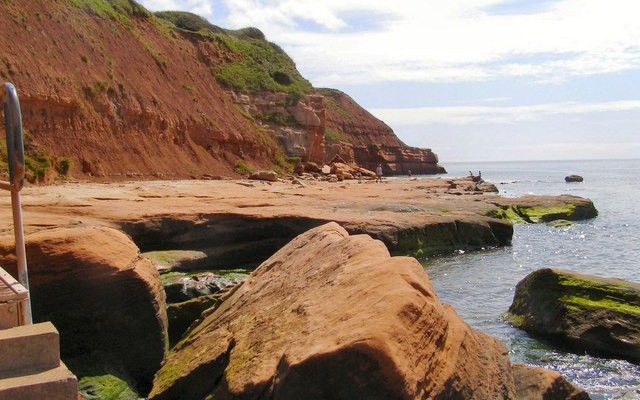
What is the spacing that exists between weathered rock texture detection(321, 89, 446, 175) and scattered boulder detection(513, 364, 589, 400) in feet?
233

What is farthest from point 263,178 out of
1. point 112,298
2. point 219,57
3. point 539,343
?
point 112,298

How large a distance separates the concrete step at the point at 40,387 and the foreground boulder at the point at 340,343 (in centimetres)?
159

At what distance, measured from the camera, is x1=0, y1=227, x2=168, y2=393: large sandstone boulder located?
8.09 meters

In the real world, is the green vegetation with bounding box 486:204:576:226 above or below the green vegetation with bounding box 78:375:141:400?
below

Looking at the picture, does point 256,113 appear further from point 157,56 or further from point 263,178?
point 263,178

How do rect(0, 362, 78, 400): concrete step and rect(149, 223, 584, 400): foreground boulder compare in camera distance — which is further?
rect(149, 223, 584, 400): foreground boulder

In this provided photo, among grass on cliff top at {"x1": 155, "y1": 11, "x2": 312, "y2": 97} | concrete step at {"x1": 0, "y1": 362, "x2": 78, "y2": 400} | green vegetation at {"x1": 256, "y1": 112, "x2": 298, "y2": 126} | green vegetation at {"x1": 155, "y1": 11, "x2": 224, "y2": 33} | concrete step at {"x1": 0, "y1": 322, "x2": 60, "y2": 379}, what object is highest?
green vegetation at {"x1": 155, "y1": 11, "x2": 224, "y2": 33}

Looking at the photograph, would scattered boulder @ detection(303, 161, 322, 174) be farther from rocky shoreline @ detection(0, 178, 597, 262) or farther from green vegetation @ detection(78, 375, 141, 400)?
green vegetation @ detection(78, 375, 141, 400)

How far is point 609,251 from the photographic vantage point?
901 inches

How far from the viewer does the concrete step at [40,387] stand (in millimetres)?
4156

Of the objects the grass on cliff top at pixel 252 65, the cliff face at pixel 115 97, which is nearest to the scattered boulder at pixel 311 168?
the cliff face at pixel 115 97

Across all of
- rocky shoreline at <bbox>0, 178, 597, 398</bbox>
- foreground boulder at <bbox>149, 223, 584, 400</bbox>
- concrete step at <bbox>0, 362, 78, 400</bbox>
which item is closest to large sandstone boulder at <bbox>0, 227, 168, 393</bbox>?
rocky shoreline at <bbox>0, 178, 597, 398</bbox>

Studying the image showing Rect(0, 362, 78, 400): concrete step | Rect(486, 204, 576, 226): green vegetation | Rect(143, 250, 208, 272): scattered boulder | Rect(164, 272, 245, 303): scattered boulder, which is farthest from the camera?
Rect(486, 204, 576, 226): green vegetation

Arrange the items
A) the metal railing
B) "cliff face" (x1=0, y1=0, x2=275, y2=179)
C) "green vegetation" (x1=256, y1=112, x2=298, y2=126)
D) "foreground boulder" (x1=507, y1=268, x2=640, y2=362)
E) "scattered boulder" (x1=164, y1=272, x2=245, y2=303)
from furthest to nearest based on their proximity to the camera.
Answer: "green vegetation" (x1=256, y1=112, x2=298, y2=126) → "cliff face" (x1=0, y1=0, x2=275, y2=179) → "scattered boulder" (x1=164, y1=272, x2=245, y2=303) → "foreground boulder" (x1=507, y1=268, x2=640, y2=362) → the metal railing
